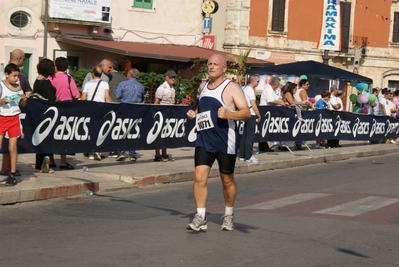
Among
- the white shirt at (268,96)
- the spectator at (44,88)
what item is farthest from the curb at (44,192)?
the white shirt at (268,96)

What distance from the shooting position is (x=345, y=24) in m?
42.8

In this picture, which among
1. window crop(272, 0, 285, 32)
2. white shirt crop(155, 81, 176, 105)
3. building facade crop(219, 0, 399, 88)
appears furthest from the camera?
window crop(272, 0, 285, 32)

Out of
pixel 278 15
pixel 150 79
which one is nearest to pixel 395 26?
pixel 278 15

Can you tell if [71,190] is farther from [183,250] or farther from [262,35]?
[262,35]

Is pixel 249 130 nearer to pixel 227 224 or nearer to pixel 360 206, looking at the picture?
pixel 360 206

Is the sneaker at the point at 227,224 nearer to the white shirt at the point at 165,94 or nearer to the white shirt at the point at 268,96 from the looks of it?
the white shirt at the point at 165,94

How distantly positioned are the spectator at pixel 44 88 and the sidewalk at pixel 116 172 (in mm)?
198

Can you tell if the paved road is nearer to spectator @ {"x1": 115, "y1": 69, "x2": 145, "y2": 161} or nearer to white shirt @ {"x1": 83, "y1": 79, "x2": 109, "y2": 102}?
white shirt @ {"x1": 83, "y1": 79, "x2": 109, "y2": 102}

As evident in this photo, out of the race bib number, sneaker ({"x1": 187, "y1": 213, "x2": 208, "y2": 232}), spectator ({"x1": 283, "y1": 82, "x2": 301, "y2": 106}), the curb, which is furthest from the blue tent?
sneaker ({"x1": 187, "y1": 213, "x2": 208, "y2": 232})

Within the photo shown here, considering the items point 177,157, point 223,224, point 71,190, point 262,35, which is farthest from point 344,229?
point 262,35

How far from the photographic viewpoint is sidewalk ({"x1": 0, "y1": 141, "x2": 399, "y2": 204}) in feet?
39.4

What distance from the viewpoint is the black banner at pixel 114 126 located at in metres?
13.6

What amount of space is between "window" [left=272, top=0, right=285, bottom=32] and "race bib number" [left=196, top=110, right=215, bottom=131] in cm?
2999

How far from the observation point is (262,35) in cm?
3856
